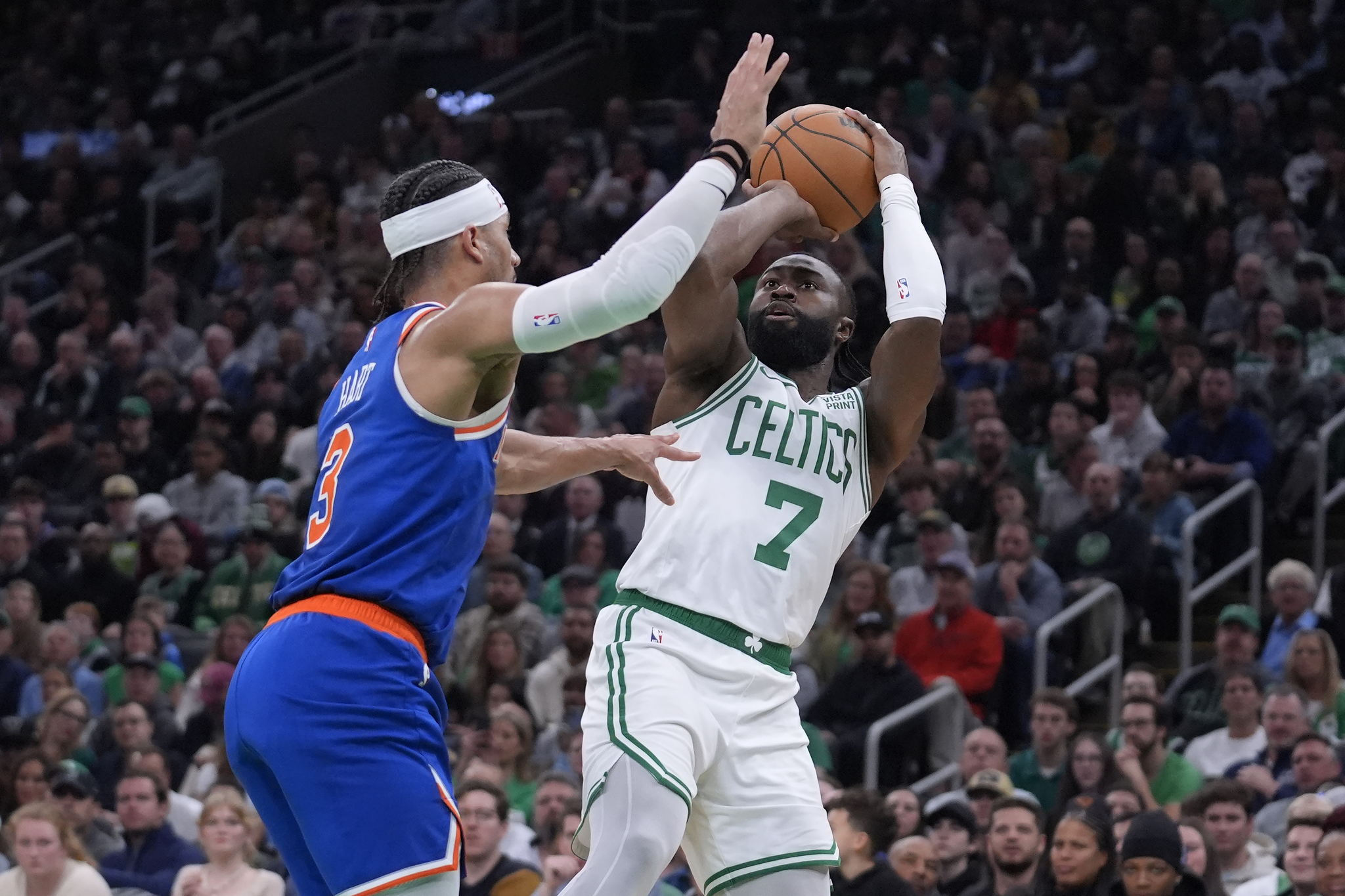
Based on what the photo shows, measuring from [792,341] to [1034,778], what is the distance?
215 inches

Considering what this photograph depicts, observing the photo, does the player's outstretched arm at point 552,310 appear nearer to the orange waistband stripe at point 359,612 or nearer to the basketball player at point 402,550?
the basketball player at point 402,550

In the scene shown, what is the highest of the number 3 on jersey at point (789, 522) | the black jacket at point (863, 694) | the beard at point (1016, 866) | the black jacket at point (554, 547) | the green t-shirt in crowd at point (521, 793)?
the number 3 on jersey at point (789, 522)

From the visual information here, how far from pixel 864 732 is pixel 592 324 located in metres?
7.03

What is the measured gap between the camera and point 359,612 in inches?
179

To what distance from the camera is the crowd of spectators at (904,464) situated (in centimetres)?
991

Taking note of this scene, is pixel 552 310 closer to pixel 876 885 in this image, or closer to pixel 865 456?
pixel 865 456

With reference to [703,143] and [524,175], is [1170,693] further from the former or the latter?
[524,175]

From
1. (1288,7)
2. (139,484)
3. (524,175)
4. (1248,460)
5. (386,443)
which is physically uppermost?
(386,443)

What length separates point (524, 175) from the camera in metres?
19.6

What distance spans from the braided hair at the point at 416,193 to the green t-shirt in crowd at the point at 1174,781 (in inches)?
246

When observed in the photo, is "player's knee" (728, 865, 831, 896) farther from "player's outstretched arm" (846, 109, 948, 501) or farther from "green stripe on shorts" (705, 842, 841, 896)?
"player's outstretched arm" (846, 109, 948, 501)

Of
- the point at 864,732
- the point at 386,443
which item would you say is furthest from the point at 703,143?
the point at 386,443

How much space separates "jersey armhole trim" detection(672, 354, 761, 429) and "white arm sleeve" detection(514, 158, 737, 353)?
3.15 ft

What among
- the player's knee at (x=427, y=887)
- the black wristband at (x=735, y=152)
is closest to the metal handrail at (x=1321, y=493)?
the black wristband at (x=735, y=152)
